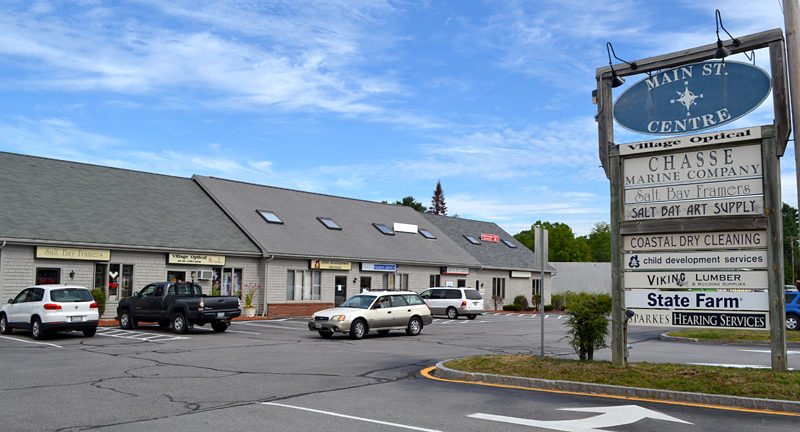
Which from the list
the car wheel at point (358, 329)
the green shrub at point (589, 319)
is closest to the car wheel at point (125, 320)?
the car wheel at point (358, 329)

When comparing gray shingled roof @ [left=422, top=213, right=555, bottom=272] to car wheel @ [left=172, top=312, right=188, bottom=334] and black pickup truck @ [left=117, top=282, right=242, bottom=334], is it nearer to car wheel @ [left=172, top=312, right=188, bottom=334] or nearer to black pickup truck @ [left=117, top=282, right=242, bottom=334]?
black pickup truck @ [left=117, top=282, right=242, bottom=334]

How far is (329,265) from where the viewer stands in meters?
34.5

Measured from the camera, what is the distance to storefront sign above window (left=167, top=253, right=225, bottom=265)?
28.2m

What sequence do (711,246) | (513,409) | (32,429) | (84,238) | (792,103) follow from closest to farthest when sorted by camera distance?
(32,429) → (513,409) → (792,103) → (711,246) → (84,238)

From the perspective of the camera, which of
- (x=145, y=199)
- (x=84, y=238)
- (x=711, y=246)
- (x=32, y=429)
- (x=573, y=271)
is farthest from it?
(x=573, y=271)

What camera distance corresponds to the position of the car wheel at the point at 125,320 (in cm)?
2358

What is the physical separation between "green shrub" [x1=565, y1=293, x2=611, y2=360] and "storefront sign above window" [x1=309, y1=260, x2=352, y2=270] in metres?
22.3

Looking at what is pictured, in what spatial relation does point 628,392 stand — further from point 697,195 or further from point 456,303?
point 456,303

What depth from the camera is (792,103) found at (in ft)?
34.4

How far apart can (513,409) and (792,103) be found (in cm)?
667

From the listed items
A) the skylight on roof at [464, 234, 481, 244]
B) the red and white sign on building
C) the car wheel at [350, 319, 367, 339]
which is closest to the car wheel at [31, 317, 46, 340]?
the car wheel at [350, 319, 367, 339]

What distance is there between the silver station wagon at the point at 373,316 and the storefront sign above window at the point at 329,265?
1095cm

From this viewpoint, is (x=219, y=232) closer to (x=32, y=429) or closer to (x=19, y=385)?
(x=19, y=385)

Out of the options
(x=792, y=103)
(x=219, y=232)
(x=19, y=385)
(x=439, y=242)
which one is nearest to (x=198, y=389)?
(x=19, y=385)
